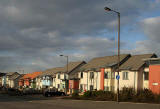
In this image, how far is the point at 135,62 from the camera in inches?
1844

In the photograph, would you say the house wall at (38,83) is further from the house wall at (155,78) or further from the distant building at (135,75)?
the house wall at (155,78)

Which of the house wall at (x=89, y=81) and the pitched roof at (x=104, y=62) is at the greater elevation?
the pitched roof at (x=104, y=62)

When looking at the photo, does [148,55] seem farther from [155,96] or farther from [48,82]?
[48,82]

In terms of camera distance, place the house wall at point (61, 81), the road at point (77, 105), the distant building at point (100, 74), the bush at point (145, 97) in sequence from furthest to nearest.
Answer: the house wall at point (61, 81) < the distant building at point (100, 74) < the bush at point (145, 97) < the road at point (77, 105)

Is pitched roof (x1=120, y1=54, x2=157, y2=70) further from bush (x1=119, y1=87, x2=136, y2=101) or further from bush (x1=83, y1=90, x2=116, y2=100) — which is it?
bush (x1=119, y1=87, x2=136, y2=101)

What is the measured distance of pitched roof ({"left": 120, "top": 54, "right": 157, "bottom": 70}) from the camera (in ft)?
146

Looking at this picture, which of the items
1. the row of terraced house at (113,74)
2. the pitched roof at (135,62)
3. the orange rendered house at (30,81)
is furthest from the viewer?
the orange rendered house at (30,81)

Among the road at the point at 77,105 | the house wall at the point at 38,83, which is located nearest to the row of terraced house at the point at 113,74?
the road at the point at 77,105

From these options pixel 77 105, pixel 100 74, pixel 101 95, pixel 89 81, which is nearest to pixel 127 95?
pixel 101 95

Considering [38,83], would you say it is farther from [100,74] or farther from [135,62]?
[135,62]

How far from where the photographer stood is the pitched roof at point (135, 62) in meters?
44.6

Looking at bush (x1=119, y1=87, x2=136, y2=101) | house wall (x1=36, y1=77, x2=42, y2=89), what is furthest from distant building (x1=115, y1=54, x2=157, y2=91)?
house wall (x1=36, y1=77, x2=42, y2=89)

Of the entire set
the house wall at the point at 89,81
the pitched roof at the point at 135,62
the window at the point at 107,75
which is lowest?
the house wall at the point at 89,81

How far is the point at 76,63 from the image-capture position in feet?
248
